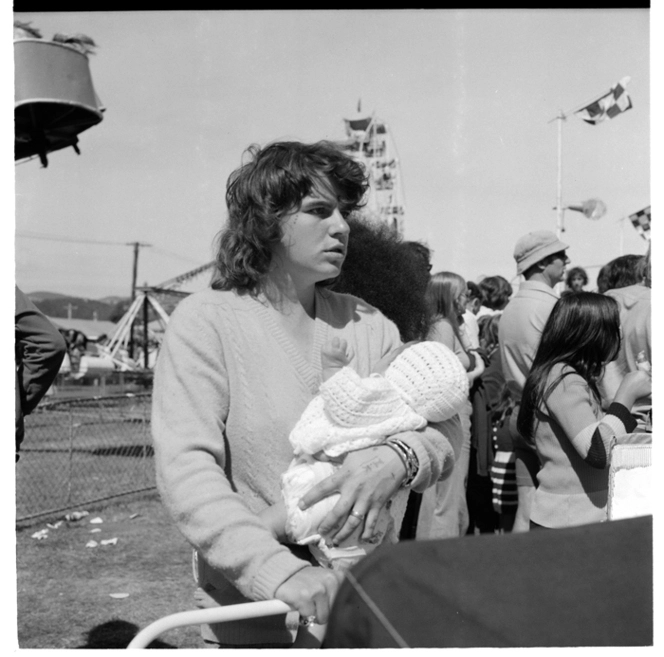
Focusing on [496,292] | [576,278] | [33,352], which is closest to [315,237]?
[33,352]

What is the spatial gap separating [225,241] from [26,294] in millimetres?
1676

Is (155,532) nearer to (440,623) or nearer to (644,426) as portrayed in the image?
(644,426)

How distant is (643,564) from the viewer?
100cm

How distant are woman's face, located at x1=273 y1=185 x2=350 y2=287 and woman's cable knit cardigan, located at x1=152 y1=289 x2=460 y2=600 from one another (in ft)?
0.40

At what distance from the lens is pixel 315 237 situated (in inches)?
71.0

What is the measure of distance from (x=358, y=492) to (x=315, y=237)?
0.59 metres

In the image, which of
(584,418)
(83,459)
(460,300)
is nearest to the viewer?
(584,418)

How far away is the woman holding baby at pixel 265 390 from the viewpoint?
148cm

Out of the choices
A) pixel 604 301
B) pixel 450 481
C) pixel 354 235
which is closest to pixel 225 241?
pixel 354 235

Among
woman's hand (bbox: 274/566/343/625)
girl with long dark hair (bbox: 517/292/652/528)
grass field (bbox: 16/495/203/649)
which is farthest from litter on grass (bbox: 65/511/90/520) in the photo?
woman's hand (bbox: 274/566/343/625)

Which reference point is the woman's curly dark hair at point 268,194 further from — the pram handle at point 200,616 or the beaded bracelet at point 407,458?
the pram handle at point 200,616

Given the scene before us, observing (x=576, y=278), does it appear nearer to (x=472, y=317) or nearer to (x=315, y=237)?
(x=472, y=317)

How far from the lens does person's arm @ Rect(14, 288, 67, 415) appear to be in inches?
125

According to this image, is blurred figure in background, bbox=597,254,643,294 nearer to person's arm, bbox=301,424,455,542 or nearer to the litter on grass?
person's arm, bbox=301,424,455,542
